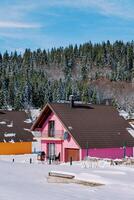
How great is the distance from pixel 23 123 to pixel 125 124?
40.2 feet

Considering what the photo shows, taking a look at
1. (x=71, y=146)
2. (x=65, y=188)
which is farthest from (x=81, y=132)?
(x=65, y=188)

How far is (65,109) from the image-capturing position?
39.8 m

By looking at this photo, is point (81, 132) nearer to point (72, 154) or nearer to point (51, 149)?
point (72, 154)

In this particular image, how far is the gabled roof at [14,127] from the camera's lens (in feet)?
149

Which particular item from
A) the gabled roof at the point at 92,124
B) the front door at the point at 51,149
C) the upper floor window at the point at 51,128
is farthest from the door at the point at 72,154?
the upper floor window at the point at 51,128

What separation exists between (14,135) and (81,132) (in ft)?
35.1

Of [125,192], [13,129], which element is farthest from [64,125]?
[125,192]

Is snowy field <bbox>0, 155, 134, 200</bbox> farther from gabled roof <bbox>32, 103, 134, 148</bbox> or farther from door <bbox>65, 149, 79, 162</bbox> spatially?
gabled roof <bbox>32, 103, 134, 148</bbox>

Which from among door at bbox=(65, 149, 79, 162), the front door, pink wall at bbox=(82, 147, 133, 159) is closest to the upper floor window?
the front door

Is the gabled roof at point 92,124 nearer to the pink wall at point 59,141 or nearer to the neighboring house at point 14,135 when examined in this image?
the pink wall at point 59,141

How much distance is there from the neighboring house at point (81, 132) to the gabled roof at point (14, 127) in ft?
15.6

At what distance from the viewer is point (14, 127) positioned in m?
47.3

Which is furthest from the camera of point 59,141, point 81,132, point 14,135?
point 14,135

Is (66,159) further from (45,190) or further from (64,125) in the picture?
(45,190)
